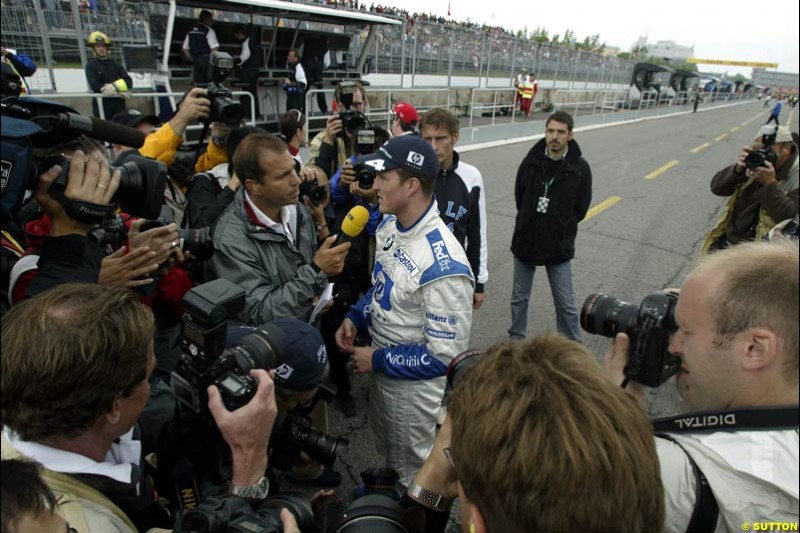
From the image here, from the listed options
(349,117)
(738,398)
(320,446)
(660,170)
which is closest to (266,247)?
(320,446)

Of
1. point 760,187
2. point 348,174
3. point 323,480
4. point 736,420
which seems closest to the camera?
point 736,420

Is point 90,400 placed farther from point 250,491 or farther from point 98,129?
point 98,129

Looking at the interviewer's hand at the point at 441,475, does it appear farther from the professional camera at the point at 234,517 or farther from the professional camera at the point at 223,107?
the professional camera at the point at 223,107

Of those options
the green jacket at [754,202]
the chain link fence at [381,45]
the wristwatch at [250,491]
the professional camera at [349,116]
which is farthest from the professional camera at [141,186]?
the chain link fence at [381,45]

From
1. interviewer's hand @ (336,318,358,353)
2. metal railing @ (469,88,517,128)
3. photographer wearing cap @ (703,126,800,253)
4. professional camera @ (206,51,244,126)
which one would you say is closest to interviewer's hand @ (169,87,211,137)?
professional camera @ (206,51,244,126)

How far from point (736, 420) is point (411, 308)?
1.46 metres

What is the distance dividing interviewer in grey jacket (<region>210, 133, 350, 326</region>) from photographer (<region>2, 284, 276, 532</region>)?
1.00 metres

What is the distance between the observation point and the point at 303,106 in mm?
10422

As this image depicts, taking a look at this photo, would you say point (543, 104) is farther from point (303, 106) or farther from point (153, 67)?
point (153, 67)

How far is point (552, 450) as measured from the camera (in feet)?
2.80

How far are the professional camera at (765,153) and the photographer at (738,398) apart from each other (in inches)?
123

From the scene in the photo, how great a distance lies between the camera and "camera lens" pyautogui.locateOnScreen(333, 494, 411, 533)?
1.10 metres

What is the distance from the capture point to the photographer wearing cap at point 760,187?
366 cm

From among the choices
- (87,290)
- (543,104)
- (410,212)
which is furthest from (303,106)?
(543,104)
